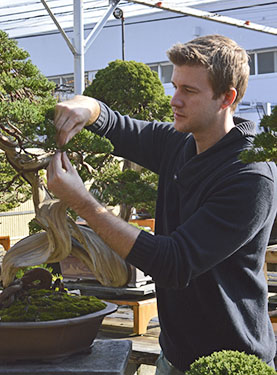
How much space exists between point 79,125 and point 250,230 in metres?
0.49

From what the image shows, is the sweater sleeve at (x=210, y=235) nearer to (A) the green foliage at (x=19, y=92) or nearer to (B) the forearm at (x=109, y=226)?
(B) the forearm at (x=109, y=226)

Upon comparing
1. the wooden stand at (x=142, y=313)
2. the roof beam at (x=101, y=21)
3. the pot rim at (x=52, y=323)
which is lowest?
the wooden stand at (x=142, y=313)

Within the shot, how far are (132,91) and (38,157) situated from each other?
2104mm

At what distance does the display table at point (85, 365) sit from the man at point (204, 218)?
0.37 feet

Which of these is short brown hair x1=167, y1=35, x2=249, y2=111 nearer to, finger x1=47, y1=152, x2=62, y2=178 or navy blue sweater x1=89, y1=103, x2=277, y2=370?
navy blue sweater x1=89, y1=103, x2=277, y2=370

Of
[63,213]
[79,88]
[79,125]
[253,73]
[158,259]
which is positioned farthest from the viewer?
[253,73]

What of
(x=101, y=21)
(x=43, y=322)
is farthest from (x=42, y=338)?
(x=101, y=21)

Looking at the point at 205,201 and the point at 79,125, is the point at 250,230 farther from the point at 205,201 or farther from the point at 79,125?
the point at 79,125

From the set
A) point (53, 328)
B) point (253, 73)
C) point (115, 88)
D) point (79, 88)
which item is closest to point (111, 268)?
point (53, 328)

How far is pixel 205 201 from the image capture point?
138cm

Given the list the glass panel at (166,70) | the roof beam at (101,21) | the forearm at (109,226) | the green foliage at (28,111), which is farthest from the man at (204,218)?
the glass panel at (166,70)

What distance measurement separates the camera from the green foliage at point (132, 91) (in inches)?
158

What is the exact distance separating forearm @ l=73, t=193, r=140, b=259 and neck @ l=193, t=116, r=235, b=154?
31cm

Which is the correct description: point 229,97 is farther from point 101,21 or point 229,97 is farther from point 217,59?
point 101,21
